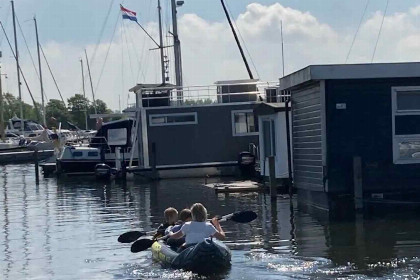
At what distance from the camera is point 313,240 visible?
19.0m

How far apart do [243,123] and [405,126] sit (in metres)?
18.5

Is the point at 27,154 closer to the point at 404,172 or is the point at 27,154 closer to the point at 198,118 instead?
the point at 198,118

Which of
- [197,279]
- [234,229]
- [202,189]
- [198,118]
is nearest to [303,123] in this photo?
[234,229]

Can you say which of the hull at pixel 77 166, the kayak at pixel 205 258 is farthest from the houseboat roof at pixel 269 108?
the hull at pixel 77 166

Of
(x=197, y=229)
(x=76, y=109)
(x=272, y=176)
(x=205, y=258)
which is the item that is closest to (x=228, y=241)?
(x=197, y=229)

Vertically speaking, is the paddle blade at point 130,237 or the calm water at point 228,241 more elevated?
the paddle blade at point 130,237

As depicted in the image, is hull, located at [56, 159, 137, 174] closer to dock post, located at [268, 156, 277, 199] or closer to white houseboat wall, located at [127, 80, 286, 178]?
white houseboat wall, located at [127, 80, 286, 178]

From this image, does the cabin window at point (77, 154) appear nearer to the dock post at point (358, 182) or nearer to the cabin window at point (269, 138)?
the cabin window at point (269, 138)

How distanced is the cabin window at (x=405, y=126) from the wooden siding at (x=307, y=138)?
1880 mm

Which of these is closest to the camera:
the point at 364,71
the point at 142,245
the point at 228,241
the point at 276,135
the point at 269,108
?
the point at 142,245

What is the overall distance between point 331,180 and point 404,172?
1910 mm

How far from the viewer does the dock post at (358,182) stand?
21859 millimetres

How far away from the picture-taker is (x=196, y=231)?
16.0 meters

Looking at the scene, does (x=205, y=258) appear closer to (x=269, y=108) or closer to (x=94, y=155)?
(x=269, y=108)
